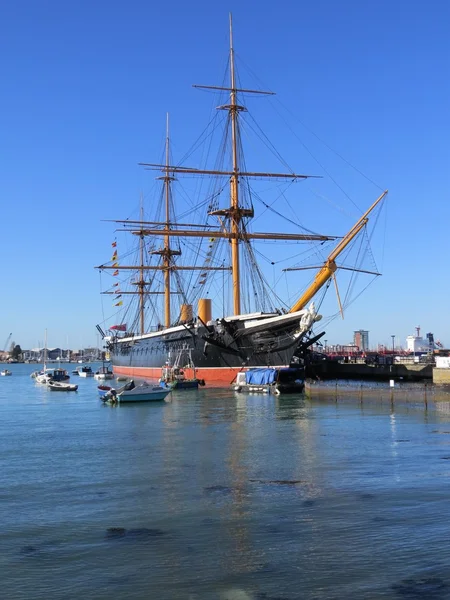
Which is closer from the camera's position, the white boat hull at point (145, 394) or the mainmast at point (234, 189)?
the white boat hull at point (145, 394)

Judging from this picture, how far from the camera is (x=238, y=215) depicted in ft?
250

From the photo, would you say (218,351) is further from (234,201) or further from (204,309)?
(234,201)

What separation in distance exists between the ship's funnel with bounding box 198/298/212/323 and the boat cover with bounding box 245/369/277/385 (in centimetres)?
1321

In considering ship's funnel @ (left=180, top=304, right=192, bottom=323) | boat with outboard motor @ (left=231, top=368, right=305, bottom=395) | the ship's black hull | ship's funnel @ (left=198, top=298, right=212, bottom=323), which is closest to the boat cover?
boat with outboard motor @ (left=231, top=368, right=305, bottom=395)

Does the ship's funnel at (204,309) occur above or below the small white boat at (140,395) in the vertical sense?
above

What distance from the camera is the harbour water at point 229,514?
12883 millimetres

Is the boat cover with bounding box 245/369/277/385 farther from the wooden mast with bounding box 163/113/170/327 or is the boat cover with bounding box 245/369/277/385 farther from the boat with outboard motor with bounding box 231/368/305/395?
the wooden mast with bounding box 163/113/170/327

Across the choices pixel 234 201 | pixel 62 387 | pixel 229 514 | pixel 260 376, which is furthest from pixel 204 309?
pixel 229 514

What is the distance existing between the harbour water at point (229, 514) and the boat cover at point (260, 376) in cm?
2652

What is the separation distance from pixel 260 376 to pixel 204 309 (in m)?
16.3

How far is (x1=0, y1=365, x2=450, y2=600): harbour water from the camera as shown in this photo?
12883 millimetres

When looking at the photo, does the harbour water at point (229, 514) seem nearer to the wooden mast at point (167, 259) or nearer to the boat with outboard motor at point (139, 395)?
the boat with outboard motor at point (139, 395)

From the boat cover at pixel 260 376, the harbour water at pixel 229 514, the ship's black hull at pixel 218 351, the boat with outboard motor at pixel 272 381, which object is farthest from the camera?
the ship's black hull at pixel 218 351

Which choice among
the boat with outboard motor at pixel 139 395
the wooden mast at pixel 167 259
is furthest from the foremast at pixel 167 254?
the boat with outboard motor at pixel 139 395
